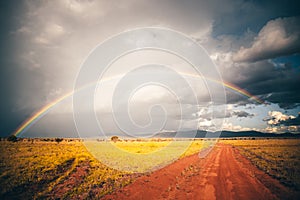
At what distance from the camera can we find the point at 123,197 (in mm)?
9320

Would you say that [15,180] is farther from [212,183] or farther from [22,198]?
[212,183]

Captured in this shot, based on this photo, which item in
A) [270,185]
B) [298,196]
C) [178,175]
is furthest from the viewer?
[178,175]

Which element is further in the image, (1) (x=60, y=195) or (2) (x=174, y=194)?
(1) (x=60, y=195)

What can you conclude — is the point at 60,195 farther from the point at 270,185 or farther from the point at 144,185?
the point at 270,185

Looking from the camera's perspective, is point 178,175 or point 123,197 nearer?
point 123,197

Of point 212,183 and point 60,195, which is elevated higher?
point 212,183

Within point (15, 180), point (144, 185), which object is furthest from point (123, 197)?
point (15, 180)

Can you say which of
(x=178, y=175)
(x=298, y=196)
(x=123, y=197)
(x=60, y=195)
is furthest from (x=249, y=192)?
(x=60, y=195)

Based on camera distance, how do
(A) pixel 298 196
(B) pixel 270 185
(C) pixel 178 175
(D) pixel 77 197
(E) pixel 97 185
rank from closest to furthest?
(A) pixel 298 196, (D) pixel 77 197, (B) pixel 270 185, (E) pixel 97 185, (C) pixel 178 175

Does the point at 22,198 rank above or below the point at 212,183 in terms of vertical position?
below

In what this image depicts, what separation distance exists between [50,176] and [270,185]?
15.5 m

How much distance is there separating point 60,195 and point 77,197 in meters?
1.31

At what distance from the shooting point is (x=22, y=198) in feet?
32.7

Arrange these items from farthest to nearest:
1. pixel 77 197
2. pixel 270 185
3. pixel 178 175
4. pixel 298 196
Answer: pixel 178 175 < pixel 270 185 < pixel 77 197 < pixel 298 196
